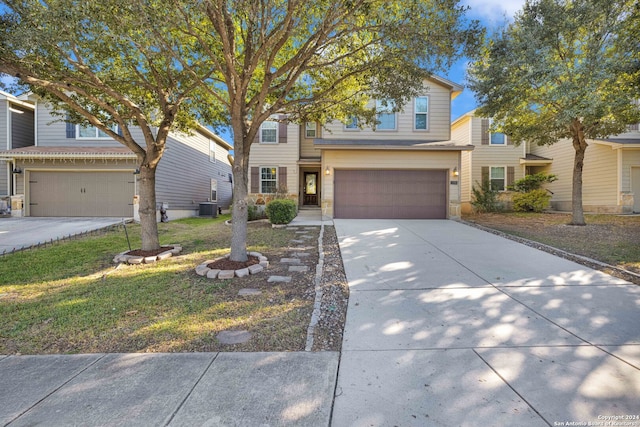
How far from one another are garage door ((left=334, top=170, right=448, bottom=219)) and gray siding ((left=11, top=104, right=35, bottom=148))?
1500cm

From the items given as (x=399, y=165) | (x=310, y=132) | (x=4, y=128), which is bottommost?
(x=399, y=165)

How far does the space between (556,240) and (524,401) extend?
7.86 metres

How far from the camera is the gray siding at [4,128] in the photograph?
45.0 ft

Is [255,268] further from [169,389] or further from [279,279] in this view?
[169,389]

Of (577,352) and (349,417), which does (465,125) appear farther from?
(349,417)

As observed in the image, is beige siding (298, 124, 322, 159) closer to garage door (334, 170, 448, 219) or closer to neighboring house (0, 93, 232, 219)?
garage door (334, 170, 448, 219)

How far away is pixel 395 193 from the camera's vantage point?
513 inches

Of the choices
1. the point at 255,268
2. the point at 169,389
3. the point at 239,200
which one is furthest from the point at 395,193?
the point at 169,389

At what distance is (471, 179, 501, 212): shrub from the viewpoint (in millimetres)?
15602

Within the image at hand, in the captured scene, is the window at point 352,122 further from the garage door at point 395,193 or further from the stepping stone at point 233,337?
the stepping stone at point 233,337

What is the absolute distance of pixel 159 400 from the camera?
2236 mm

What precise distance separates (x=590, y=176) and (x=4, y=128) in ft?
93.8

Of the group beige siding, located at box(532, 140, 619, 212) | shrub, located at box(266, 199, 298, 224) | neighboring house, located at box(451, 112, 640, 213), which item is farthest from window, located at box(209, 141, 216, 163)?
beige siding, located at box(532, 140, 619, 212)

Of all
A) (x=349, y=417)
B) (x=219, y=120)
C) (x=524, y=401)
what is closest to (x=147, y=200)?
(x=219, y=120)
